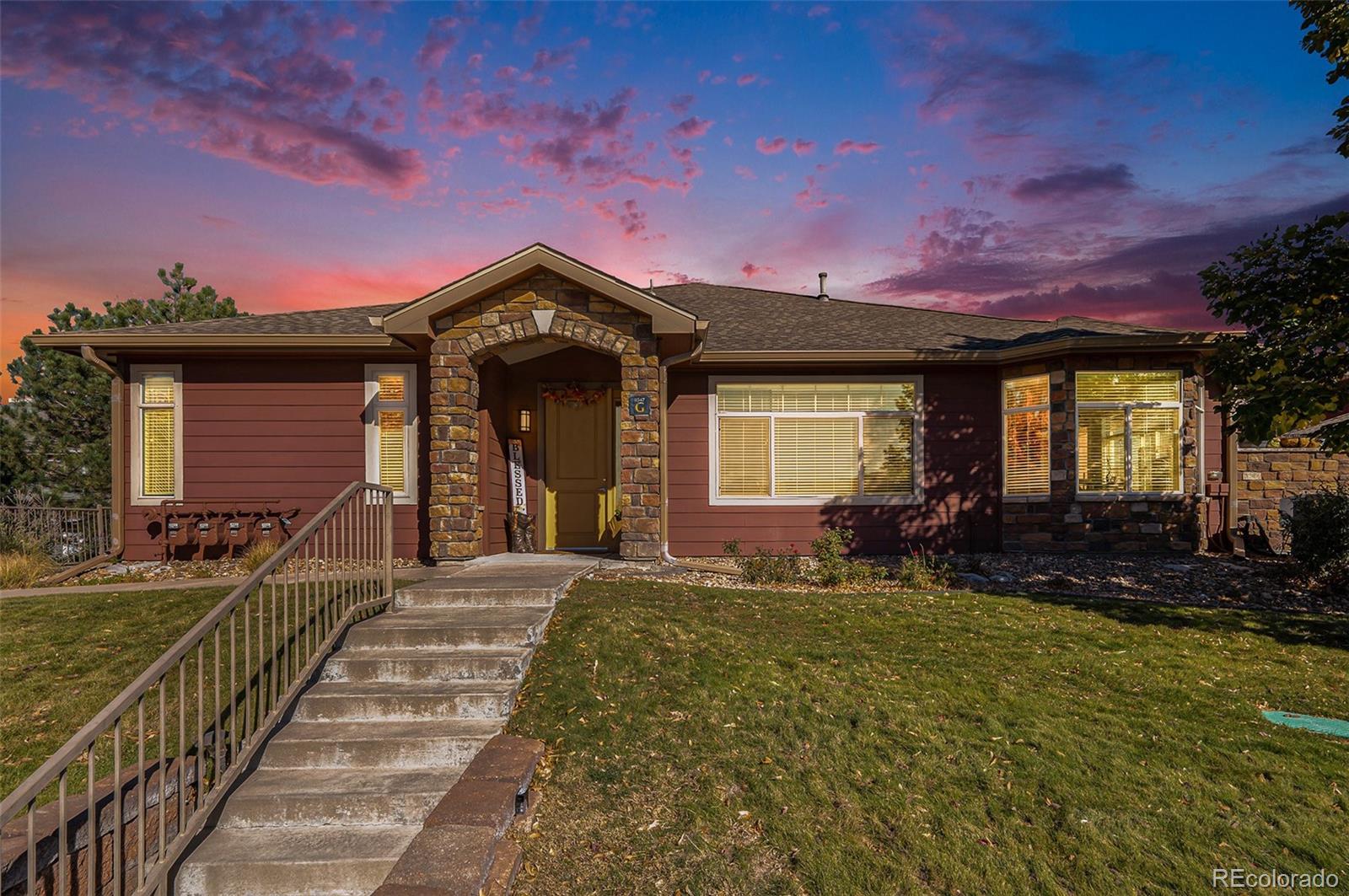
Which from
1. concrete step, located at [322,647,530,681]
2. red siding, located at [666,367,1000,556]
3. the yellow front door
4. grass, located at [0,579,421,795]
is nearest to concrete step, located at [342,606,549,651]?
concrete step, located at [322,647,530,681]

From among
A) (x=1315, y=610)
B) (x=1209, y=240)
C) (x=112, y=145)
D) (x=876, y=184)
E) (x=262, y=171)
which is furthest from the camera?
(x=1209, y=240)

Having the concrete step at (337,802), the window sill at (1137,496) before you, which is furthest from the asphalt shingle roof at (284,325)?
the window sill at (1137,496)

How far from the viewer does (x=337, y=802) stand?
12.7 ft

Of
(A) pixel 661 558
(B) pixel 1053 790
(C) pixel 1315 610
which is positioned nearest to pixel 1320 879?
(B) pixel 1053 790

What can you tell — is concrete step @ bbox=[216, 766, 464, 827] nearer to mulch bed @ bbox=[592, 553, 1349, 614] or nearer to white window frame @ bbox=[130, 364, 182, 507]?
mulch bed @ bbox=[592, 553, 1349, 614]

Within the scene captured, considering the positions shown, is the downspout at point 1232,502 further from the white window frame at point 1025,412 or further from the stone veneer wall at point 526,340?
the stone veneer wall at point 526,340

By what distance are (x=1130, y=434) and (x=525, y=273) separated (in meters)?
8.27

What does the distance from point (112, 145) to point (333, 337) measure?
3620mm

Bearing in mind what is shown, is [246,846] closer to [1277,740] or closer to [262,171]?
[1277,740]

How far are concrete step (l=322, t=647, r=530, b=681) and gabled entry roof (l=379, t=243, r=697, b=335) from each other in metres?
4.50

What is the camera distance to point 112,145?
9.55 metres

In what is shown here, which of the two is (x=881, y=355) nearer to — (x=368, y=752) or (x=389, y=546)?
(x=389, y=546)

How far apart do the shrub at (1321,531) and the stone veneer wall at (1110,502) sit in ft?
4.69

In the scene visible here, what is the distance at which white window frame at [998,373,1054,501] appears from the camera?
10.1 metres
